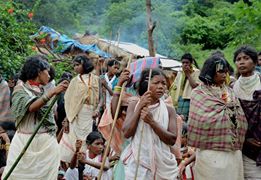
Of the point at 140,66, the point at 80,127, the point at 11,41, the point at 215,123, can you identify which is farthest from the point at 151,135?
the point at 11,41

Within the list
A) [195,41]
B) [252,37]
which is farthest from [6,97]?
[195,41]

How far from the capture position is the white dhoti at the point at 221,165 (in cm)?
524

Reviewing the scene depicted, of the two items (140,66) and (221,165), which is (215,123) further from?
(140,66)

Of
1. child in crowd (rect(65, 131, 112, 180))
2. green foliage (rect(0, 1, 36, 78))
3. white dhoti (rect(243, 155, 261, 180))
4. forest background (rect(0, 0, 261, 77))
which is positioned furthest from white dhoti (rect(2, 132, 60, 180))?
forest background (rect(0, 0, 261, 77))

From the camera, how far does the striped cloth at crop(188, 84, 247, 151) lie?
5219mm

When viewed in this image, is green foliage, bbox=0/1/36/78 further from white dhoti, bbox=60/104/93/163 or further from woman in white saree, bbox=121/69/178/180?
woman in white saree, bbox=121/69/178/180

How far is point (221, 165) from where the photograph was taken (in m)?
5.24


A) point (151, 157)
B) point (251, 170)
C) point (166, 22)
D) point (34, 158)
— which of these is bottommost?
point (34, 158)

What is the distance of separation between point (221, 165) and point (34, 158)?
1.94 meters

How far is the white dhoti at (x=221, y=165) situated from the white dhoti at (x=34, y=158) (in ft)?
5.42

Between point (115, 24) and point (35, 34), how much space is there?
808 cm

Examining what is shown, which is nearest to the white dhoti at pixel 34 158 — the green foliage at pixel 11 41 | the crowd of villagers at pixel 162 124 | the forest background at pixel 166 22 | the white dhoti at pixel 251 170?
the crowd of villagers at pixel 162 124

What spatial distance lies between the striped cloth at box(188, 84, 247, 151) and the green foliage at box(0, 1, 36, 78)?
5006 millimetres

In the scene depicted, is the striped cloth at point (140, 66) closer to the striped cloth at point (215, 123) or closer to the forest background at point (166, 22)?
the striped cloth at point (215, 123)
